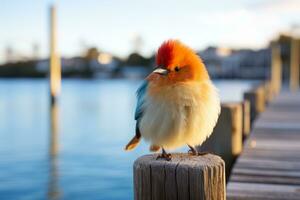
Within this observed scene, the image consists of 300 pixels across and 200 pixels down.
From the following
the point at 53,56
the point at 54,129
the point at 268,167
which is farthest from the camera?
the point at 53,56

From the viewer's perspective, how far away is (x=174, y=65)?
9.90 ft

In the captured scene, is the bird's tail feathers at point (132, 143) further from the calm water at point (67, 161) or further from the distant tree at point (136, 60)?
the distant tree at point (136, 60)

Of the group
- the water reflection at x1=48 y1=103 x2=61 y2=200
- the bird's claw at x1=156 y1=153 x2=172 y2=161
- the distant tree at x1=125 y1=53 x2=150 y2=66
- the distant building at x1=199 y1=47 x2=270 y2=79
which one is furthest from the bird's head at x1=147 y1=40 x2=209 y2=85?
the distant building at x1=199 y1=47 x2=270 y2=79

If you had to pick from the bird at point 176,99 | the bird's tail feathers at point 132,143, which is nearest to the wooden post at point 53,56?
the bird's tail feathers at point 132,143

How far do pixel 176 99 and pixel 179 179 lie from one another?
0.53 meters

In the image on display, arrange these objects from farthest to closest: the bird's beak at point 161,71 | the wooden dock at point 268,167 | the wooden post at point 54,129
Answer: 1. the wooden post at point 54,129
2. the wooden dock at point 268,167
3. the bird's beak at point 161,71

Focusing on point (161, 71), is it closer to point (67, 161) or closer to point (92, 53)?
point (67, 161)

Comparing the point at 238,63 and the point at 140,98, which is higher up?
the point at 140,98

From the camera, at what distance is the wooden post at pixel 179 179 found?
281 centimetres

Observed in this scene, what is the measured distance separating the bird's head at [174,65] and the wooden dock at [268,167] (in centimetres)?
194

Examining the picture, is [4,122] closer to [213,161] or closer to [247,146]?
[247,146]

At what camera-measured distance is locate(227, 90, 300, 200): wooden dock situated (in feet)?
15.5

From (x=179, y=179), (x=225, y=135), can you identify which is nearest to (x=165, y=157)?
(x=179, y=179)

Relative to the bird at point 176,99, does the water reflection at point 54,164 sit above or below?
below
